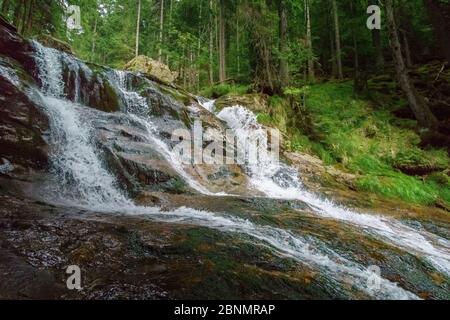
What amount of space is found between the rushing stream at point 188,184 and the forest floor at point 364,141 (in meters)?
1.37

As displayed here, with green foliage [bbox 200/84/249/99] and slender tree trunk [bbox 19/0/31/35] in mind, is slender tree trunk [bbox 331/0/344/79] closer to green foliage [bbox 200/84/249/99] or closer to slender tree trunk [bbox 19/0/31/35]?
green foliage [bbox 200/84/249/99]

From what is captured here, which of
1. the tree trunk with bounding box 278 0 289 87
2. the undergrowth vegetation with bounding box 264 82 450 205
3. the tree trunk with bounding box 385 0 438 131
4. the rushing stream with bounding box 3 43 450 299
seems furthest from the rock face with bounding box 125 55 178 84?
the tree trunk with bounding box 385 0 438 131

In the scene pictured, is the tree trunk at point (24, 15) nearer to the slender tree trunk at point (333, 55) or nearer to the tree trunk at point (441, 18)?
the tree trunk at point (441, 18)

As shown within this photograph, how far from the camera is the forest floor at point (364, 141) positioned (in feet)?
33.2

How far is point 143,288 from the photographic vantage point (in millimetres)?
3211

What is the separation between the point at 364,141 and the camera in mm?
12867

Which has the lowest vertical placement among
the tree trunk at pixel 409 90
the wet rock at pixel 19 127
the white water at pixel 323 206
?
the white water at pixel 323 206

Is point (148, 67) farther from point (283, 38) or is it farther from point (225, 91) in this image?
point (283, 38)

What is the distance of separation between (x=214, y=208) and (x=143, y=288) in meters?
3.24

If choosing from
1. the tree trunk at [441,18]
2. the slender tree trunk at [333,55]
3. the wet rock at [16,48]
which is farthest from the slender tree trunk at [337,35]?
the wet rock at [16,48]

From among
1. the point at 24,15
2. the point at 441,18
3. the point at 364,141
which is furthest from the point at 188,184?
the point at 24,15
